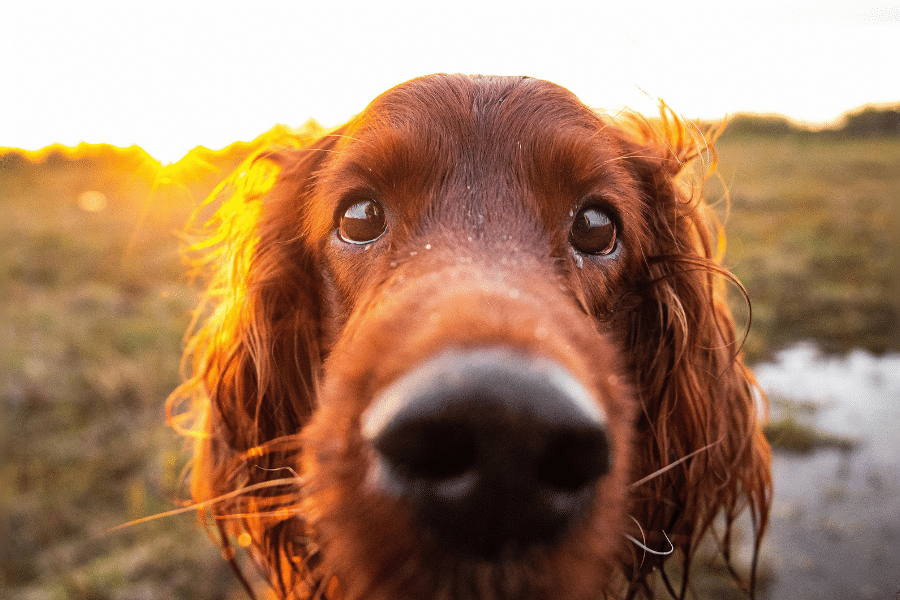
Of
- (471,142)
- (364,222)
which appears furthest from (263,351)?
(471,142)

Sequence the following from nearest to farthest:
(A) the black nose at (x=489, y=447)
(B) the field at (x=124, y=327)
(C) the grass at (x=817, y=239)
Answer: (A) the black nose at (x=489, y=447), (B) the field at (x=124, y=327), (C) the grass at (x=817, y=239)

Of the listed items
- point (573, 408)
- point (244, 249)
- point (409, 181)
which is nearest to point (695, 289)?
point (409, 181)

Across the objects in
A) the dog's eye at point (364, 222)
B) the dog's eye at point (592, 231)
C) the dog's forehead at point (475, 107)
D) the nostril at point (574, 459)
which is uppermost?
the dog's forehead at point (475, 107)

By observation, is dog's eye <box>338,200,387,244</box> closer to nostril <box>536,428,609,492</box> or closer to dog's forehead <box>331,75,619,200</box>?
dog's forehead <box>331,75,619,200</box>

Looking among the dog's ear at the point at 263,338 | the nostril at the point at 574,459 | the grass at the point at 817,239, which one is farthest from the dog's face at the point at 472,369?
the grass at the point at 817,239

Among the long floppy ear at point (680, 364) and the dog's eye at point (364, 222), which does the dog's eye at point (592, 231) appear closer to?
the long floppy ear at point (680, 364)

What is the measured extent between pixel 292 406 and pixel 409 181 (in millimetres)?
1152

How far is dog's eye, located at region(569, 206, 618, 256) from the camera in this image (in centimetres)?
187

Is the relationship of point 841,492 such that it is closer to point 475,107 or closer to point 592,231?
point 592,231

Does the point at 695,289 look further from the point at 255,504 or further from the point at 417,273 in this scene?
the point at 255,504

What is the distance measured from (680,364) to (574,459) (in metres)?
1.48

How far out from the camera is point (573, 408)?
100 centimetres

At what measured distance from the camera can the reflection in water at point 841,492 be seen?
323 cm

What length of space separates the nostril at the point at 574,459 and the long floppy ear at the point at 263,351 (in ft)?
4.55
